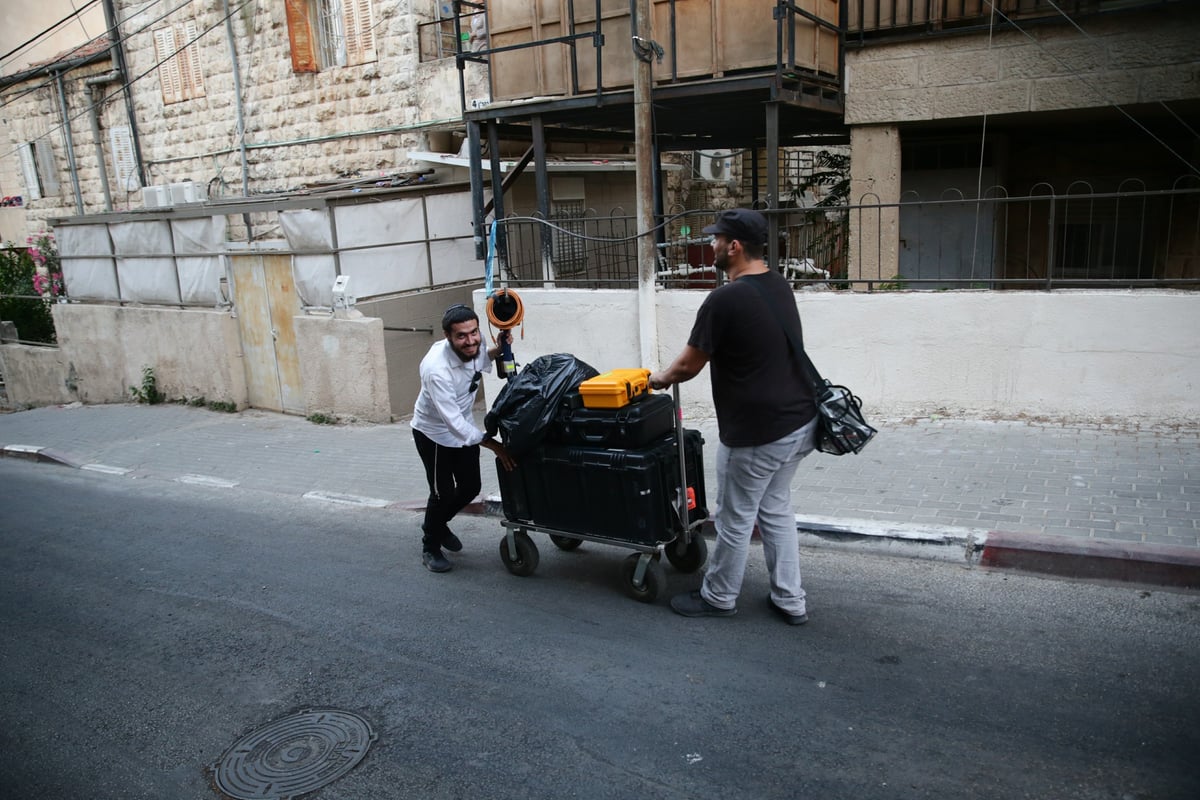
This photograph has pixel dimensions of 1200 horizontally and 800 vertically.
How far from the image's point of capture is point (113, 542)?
23.6ft

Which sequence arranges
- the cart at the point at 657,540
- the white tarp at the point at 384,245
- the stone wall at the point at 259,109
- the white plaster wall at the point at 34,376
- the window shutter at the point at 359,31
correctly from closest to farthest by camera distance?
the cart at the point at 657,540
the white tarp at the point at 384,245
the stone wall at the point at 259,109
the window shutter at the point at 359,31
the white plaster wall at the point at 34,376

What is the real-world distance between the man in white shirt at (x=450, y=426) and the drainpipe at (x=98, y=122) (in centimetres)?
1577

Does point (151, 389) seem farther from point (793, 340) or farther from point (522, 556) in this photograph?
point (793, 340)

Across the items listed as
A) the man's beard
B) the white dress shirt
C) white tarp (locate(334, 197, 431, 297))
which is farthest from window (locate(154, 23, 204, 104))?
the man's beard

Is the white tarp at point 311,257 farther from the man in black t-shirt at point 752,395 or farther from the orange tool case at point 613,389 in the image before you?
the man in black t-shirt at point 752,395

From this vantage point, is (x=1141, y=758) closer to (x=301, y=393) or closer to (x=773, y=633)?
(x=773, y=633)

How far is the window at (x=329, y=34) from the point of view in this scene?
Answer: 14.0m

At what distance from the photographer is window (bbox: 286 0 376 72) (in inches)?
550

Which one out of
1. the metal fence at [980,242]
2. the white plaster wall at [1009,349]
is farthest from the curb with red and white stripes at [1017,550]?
the metal fence at [980,242]

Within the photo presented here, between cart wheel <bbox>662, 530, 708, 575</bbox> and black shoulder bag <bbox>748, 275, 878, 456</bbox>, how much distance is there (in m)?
1.15

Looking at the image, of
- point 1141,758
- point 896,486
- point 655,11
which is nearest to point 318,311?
point 655,11

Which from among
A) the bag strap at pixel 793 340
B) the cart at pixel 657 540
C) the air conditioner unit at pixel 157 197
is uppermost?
the air conditioner unit at pixel 157 197

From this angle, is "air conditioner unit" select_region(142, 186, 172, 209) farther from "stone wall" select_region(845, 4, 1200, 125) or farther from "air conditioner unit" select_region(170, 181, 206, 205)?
"stone wall" select_region(845, 4, 1200, 125)

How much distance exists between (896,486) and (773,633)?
2.38 m
